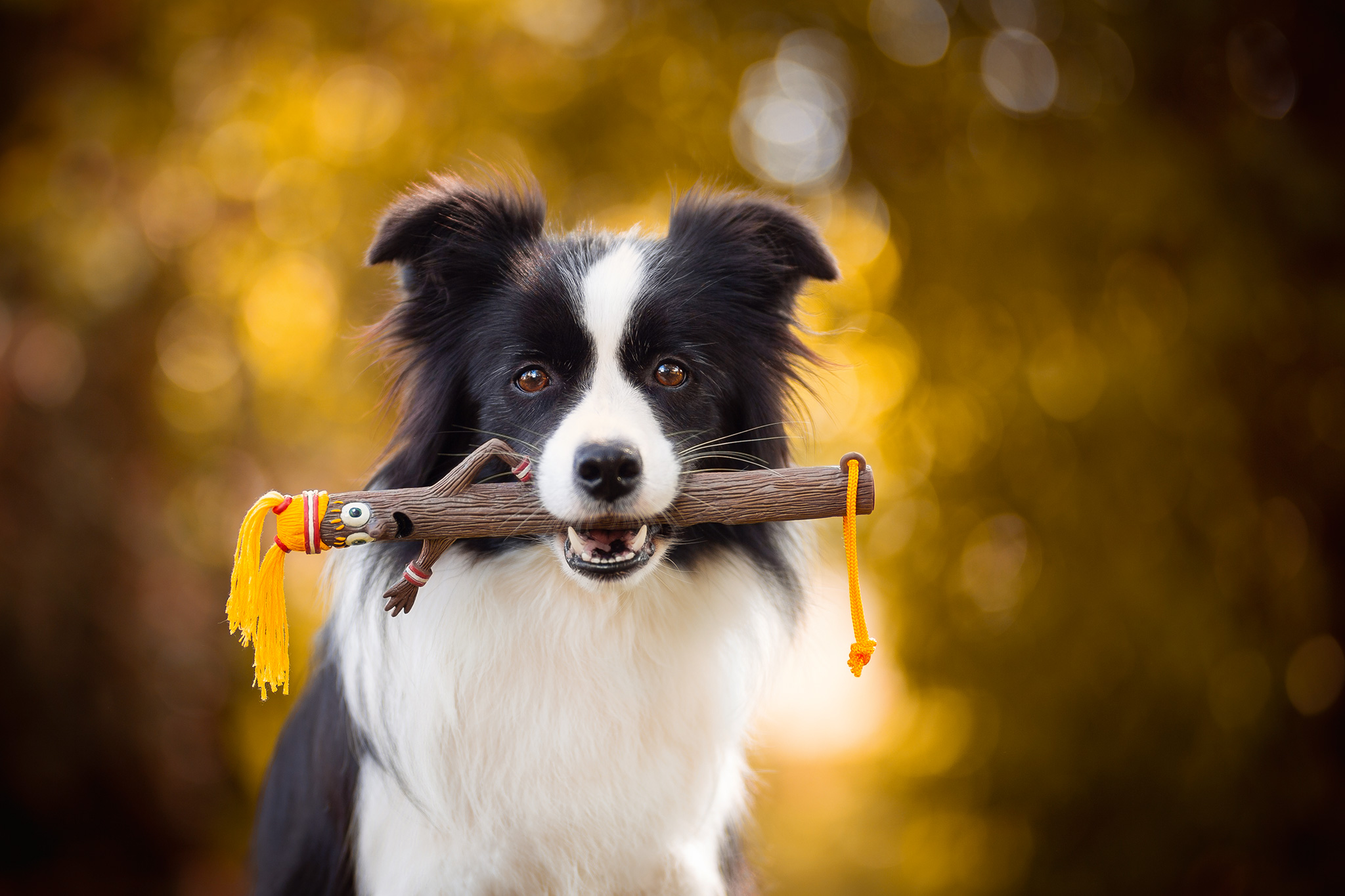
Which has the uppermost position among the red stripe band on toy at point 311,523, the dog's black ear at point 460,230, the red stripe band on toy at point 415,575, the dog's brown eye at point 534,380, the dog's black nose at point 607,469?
the dog's black ear at point 460,230

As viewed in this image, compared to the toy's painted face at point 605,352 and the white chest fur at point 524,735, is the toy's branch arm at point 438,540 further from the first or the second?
the white chest fur at point 524,735

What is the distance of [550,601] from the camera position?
230 centimetres

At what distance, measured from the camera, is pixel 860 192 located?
442 centimetres

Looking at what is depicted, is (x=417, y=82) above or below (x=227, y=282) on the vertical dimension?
above

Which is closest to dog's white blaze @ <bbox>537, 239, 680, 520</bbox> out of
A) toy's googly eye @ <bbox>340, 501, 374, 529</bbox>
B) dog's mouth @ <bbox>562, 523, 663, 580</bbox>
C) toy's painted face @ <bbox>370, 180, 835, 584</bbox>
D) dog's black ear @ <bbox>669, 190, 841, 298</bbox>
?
toy's painted face @ <bbox>370, 180, 835, 584</bbox>

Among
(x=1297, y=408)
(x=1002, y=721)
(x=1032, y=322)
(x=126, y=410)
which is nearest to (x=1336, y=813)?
(x=1002, y=721)

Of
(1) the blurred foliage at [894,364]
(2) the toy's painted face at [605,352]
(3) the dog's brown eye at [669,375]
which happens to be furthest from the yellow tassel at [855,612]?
(1) the blurred foliage at [894,364]

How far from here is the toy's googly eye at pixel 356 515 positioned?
1.85 metres

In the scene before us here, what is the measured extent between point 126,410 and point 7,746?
190 cm

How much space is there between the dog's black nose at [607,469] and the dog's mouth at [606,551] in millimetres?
161

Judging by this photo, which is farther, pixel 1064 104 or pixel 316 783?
pixel 1064 104

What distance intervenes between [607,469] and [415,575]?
450mm

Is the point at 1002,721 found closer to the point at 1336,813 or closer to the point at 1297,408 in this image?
the point at 1336,813

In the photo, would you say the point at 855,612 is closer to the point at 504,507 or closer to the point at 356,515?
the point at 504,507
